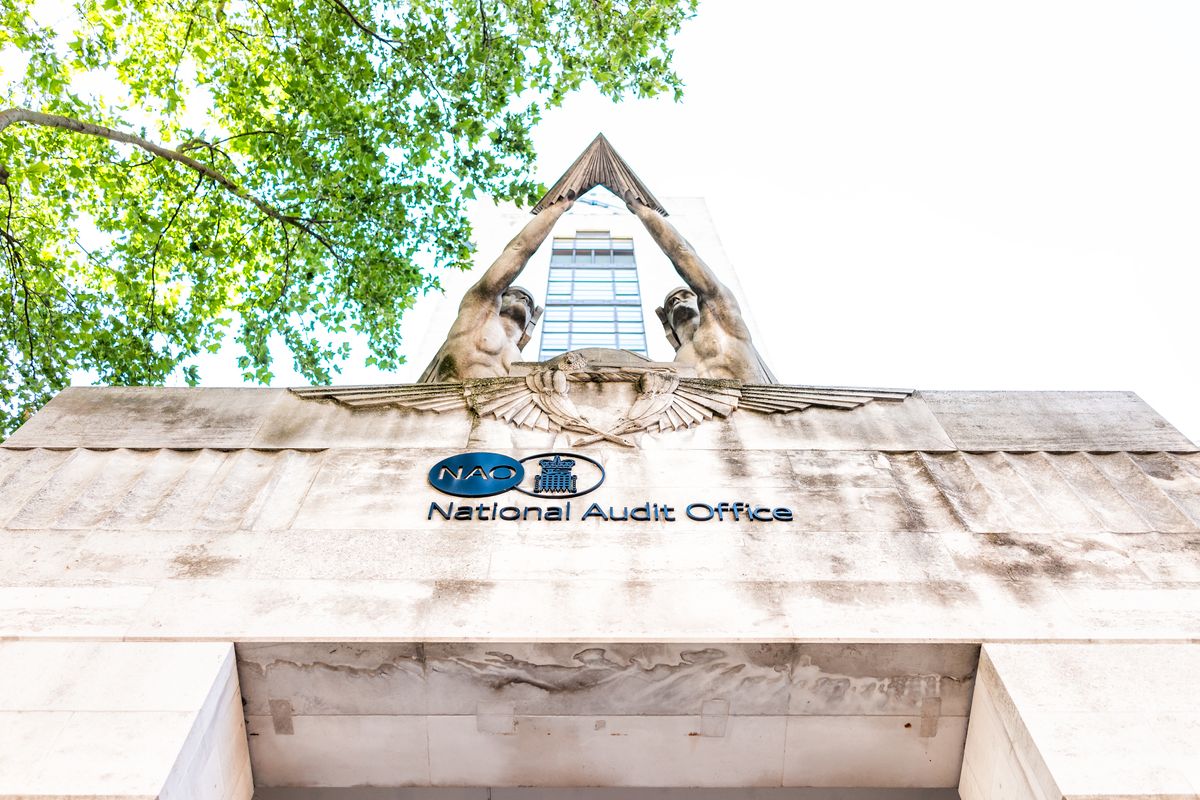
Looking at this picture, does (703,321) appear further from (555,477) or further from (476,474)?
(476,474)

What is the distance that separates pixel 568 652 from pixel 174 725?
211cm

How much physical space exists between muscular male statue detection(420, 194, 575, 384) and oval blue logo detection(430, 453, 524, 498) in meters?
1.90

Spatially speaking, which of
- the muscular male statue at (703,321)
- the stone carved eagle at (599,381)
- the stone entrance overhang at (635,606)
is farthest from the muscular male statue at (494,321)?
the stone entrance overhang at (635,606)

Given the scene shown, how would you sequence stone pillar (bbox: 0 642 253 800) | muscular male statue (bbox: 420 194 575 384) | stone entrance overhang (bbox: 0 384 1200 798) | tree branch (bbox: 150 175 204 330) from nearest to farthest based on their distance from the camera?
1. stone pillar (bbox: 0 642 253 800)
2. stone entrance overhang (bbox: 0 384 1200 798)
3. muscular male statue (bbox: 420 194 575 384)
4. tree branch (bbox: 150 175 204 330)

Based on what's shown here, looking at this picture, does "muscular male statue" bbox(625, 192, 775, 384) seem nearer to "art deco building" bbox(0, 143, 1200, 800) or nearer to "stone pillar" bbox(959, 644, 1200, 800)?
"art deco building" bbox(0, 143, 1200, 800)

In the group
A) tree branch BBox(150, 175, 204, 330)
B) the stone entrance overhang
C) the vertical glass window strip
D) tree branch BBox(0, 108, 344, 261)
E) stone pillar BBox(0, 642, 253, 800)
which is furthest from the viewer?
the vertical glass window strip

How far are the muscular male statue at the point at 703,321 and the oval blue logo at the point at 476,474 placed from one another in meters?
2.93

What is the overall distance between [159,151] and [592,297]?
14902 millimetres

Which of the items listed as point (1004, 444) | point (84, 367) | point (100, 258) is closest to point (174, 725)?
point (1004, 444)

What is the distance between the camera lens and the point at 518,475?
6.61 m

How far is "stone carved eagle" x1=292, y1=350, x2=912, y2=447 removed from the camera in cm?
732

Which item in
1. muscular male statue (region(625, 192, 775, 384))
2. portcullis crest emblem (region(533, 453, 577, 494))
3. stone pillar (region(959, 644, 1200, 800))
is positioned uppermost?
muscular male statue (region(625, 192, 775, 384))

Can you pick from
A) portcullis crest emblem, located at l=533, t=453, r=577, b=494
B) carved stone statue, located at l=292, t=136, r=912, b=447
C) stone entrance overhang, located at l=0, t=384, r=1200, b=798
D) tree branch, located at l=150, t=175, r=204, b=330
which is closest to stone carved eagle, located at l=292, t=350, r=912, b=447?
carved stone statue, located at l=292, t=136, r=912, b=447

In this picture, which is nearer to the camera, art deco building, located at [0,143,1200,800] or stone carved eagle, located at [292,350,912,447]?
art deco building, located at [0,143,1200,800]
